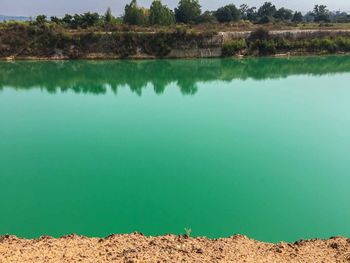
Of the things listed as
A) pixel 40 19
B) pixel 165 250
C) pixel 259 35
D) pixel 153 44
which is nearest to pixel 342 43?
pixel 259 35

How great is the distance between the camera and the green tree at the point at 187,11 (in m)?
34.9

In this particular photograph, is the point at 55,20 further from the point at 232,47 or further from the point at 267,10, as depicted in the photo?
the point at 267,10

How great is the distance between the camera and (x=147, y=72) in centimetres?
2139

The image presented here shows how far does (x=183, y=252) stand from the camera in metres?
5.62

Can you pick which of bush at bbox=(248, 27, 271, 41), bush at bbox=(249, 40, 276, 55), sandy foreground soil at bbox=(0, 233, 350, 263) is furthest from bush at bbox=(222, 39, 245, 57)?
sandy foreground soil at bbox=(0, 233, 350, 263)

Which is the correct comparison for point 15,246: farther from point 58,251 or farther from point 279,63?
point 279,63

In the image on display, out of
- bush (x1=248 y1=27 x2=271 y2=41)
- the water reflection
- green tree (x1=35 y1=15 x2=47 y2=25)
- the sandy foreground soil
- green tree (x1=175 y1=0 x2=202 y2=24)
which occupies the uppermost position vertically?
green tree (x1=175 y1=0 x2=202 y2=24)

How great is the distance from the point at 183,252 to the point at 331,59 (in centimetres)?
2401

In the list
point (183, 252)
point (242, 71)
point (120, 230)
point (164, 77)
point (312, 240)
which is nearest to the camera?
point (183, 252)

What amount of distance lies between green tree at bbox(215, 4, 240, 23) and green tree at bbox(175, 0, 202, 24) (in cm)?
409

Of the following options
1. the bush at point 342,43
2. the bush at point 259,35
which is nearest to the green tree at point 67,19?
the bush at point 259,35

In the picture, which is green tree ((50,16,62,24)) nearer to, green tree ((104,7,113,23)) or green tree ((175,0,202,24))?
green tree ((104,7,113,23))

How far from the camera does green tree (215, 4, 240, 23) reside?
38156 millimetres

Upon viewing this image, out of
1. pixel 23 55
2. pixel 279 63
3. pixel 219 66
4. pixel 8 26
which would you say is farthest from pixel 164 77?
pixel 8 26
